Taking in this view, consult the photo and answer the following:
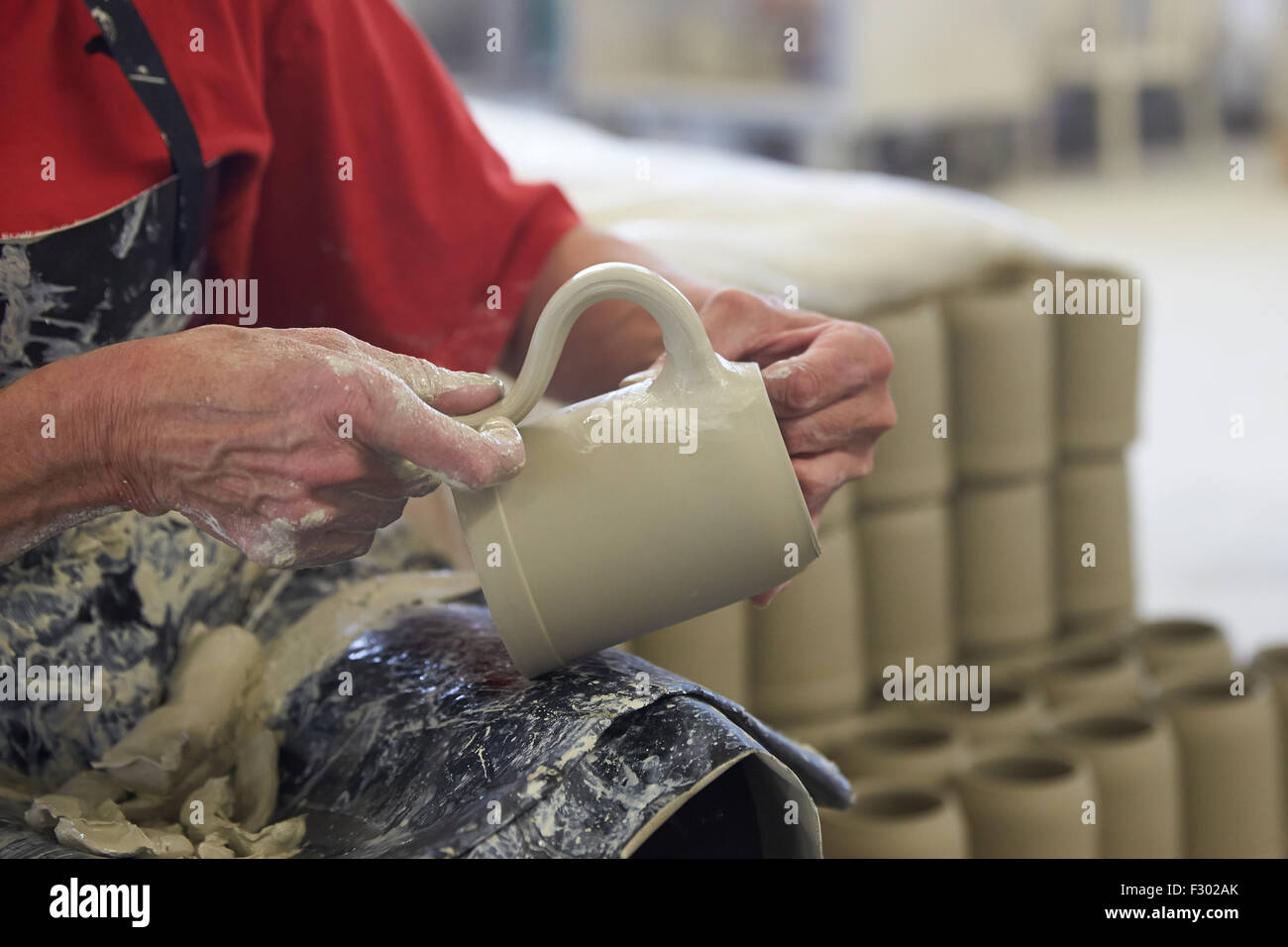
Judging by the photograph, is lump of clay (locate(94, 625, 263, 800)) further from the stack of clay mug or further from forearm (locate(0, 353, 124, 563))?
the stack of clay mug

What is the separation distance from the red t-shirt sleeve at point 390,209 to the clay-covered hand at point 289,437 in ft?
0.88

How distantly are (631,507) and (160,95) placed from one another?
34cm

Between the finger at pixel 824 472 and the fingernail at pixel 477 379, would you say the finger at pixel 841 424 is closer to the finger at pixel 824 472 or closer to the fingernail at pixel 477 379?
the finger at pixel 824 472

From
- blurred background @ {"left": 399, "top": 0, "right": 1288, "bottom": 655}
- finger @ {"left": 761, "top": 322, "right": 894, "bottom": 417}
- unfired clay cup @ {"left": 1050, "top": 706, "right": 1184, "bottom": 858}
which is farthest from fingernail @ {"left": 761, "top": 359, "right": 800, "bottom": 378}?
blurred background @ {"left": 399, "top": 0, "right": 1288, "bottom": 655}

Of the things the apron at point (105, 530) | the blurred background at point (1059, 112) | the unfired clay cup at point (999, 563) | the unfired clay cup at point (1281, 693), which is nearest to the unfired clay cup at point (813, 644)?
the unfired clay cup at point (999, 563)

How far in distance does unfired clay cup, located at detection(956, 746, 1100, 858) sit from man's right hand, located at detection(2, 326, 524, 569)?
60cm

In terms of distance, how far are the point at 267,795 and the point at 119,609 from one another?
13 cm

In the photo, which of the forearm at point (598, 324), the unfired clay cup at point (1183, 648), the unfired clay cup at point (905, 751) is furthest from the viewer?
the unfired clay cup at point (1183, 648)

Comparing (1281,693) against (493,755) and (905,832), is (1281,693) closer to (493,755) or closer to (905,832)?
(905,832)

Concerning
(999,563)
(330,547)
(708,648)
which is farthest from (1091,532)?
(330,547)

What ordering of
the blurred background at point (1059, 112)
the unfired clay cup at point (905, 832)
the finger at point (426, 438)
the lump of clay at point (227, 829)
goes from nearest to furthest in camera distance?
1. the finger at point (426, 438)
2. the lump of clay at point (227, 829)
3. the unfired clay cup at point (905, 832)
4. the blurred background at point (1059, 112)

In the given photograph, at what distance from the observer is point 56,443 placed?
564 mm

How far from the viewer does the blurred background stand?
2.61 metres

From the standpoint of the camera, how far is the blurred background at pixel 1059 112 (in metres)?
2.61
